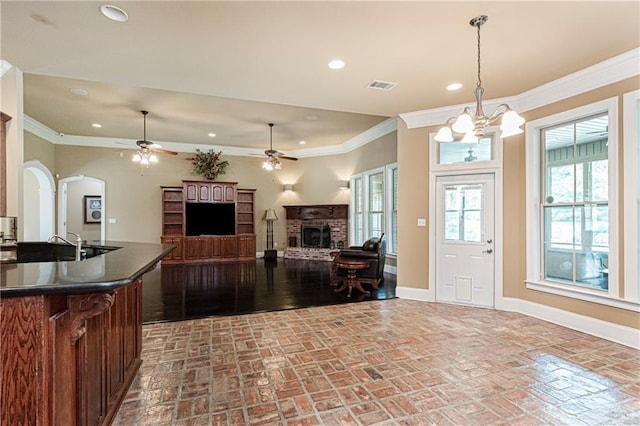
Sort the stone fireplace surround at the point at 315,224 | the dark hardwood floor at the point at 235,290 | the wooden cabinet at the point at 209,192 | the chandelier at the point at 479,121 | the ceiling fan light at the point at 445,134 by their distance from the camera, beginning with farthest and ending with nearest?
the stone fireplace surround at the point at 315,224
the wooden cabinet at the point at 209,192
the dark hardwood floor at the point at 235,290
the ceiling fan light at the point at 445,134
the chandelier at the point at 479,121

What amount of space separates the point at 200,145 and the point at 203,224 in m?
2.23

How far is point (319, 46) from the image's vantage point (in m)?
3.02

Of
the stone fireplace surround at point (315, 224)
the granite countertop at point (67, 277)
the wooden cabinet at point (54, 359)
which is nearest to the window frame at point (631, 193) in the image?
the granite countertop at point (67, 277)

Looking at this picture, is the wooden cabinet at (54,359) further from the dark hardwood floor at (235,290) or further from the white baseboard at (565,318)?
the white baseboard at (565,318)

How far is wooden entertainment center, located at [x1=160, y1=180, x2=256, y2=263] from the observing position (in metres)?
8.71

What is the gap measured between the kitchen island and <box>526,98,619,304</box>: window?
4.48 metres

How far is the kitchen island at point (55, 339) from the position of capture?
1288mm

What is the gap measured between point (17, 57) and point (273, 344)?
3.89 metres

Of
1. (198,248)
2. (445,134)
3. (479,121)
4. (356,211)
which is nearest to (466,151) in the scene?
(445,134)

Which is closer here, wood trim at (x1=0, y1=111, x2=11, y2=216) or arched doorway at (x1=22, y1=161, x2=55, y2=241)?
wood trim at (x1=0, y1=111, x2=11, y2=216)

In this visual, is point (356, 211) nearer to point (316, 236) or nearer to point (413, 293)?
point (316, 236)

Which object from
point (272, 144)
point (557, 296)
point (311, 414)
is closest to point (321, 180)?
point (272, 144)

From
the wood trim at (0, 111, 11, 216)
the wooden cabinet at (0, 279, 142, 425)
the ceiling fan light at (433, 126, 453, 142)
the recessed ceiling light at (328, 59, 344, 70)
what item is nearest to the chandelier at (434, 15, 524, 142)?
the ceiling fan light at (433, 126, 453, 142)

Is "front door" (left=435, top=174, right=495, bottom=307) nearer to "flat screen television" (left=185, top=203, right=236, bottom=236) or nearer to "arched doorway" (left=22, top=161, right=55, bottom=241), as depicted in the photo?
"flat screen television" (left=185, top=203, right=236, bottom=236)
